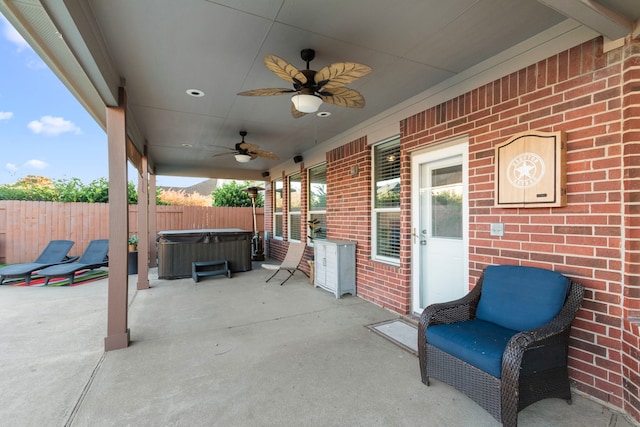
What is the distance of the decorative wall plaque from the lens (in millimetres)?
2141

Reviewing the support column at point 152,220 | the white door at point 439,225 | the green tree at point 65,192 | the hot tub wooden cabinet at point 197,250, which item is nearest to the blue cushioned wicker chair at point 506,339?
the white door at point 439,225

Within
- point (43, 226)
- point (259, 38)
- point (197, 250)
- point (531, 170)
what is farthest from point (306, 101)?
point (43, 226)

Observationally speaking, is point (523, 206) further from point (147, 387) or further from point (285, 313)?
point (147, 387)

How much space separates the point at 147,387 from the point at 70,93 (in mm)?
2963

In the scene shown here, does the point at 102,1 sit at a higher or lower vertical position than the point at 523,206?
higher

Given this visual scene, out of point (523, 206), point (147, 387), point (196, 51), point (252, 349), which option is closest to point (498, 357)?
point (523, 206)

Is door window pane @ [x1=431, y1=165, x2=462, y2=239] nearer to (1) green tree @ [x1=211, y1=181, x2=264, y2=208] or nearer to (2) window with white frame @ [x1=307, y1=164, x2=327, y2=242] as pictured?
(2) window with white frame @ [x1=307, y1=164, x2=327, y2=242]

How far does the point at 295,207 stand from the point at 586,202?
6.10 metres

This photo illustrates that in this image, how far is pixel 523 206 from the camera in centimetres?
237

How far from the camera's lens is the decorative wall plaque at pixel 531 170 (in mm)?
2141

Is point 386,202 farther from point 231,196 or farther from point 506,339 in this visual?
point 231,196

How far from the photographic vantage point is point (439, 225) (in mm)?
3414

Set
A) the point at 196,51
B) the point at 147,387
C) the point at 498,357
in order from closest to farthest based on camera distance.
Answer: the point at 498,357, the point at 147,387, the point at 196,51

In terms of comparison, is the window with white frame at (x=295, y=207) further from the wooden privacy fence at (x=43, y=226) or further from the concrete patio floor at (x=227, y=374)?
the wooden privacy fence at (x=43, y=226)
